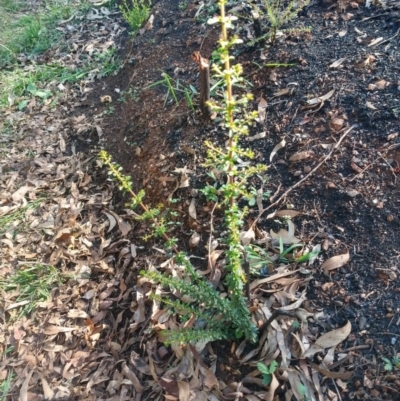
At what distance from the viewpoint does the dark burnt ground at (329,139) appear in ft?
6.35

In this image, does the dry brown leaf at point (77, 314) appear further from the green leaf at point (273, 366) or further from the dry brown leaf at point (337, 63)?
the dry brown leaf at point (337, 63)

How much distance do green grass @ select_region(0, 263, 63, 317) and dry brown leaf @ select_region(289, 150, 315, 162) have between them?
5.23 feet

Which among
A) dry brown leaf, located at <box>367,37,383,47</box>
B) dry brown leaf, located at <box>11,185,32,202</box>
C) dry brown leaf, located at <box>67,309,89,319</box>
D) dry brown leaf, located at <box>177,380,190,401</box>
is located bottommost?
dry brown leaf, located at <box>67,309,89,319</box>

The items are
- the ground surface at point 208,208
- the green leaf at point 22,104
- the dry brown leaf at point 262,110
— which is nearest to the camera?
the ground surface at point 208,208

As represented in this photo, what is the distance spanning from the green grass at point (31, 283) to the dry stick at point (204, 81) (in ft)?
4.56

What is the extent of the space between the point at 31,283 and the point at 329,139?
6.60ft

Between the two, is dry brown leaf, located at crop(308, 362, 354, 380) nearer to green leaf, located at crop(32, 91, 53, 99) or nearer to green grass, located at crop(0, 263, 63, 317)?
green grass, located at crop(0, 263, 63, 317)

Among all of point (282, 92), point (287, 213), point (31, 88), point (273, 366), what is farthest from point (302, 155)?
point (31, 88)

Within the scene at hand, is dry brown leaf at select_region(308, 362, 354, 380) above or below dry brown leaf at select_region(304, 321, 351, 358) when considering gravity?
below

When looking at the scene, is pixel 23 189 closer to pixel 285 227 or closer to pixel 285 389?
pixel 285 227

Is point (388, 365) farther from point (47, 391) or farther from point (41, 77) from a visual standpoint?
point (41, 77)

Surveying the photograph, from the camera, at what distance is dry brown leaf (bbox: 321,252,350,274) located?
205 centimetres

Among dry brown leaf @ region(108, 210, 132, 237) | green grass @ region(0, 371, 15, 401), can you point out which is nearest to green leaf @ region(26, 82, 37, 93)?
dry brown leaf @ region(108, 210, 132, 237)

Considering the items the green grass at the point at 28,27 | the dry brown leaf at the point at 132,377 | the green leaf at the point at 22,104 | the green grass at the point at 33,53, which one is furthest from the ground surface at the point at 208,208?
the green grass at the point at 28,27
